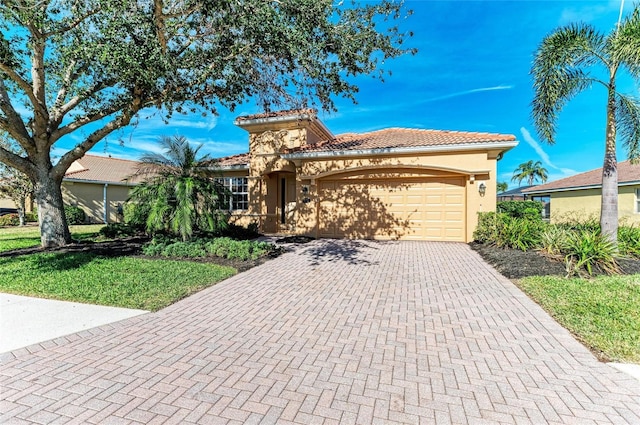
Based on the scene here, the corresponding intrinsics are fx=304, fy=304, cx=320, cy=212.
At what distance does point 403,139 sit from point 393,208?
3301 millimetres

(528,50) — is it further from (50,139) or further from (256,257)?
(50,139)

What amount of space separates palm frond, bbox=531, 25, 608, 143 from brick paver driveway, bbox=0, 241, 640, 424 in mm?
6335

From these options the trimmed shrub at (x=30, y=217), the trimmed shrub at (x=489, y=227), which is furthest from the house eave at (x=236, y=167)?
the trimmed shrub at (x=30, y=217)

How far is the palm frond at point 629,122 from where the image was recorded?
8.29 metres

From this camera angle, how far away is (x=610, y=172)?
27.1 ft

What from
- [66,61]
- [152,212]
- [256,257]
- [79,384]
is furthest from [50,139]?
[79,384]

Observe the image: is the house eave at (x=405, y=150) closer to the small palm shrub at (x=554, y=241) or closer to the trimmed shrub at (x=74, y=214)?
the small palm shrub at (x=554, y=241)

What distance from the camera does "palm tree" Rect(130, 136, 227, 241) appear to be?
9602 mm

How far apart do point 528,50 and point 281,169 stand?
33.2ft

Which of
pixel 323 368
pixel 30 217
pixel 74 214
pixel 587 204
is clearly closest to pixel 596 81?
pixel 323 368

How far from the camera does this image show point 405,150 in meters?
12.1

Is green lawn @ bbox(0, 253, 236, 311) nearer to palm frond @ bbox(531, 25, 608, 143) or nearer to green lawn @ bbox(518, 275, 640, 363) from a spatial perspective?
green lawn @ bbox(518, 275, 640, 363)

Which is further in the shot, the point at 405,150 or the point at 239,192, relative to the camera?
the point at 239,192

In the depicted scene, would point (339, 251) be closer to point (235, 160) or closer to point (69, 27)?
point (235, 160)
